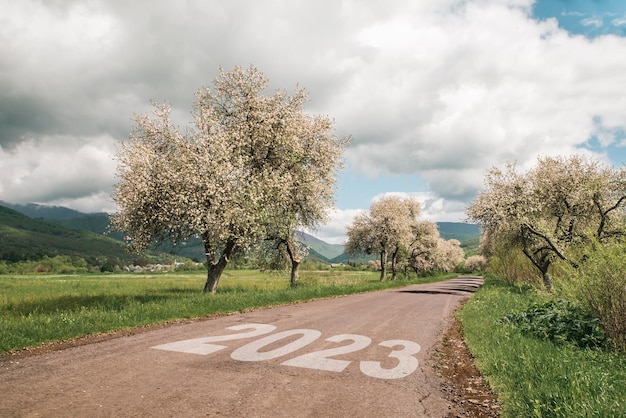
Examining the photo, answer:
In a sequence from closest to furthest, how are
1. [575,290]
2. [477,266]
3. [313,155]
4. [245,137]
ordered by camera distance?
[575,290] < [245,137] < [313,155] < [477,266]

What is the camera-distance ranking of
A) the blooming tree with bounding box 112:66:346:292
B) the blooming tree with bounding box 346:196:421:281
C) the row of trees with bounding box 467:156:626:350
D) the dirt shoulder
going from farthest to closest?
the blooming tree with bounding box 346:196:421:281 → the row of trees with bounding box 467:156:626:350 → the blooming tree with bounding box 112:66:346:292 → the dirt shoulder

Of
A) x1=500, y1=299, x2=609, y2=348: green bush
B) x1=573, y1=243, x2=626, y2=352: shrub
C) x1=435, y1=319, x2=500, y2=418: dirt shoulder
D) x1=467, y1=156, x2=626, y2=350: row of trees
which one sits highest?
x1=467, y1=156, x2=626, y2=350: row of trees

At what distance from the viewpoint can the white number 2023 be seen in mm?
8258

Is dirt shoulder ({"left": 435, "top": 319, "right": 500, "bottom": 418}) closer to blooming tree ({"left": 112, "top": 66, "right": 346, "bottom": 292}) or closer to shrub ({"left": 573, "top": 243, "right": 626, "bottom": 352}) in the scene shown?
shrub ({"left": 573, "top": 243, "right": 626, "bottom": 352})

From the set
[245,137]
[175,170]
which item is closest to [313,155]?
[245,137]

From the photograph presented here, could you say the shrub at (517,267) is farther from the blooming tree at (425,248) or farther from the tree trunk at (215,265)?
the tree trunk at (215,265)

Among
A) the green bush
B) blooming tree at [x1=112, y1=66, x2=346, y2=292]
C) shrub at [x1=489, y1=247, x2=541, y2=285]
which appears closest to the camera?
the green bush

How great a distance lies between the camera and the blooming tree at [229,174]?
20672 millimetres

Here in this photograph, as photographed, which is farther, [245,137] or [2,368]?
[245,137]

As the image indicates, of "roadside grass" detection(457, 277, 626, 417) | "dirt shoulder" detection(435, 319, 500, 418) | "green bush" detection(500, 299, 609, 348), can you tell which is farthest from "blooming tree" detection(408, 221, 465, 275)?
"roadside grass" detection(457, 277, 626, 417)

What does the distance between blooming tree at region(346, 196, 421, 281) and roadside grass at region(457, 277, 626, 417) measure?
48.3m

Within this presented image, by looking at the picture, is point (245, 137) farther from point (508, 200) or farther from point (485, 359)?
point (508, 200)

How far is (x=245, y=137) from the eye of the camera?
2434cm

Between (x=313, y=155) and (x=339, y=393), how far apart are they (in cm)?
2147
